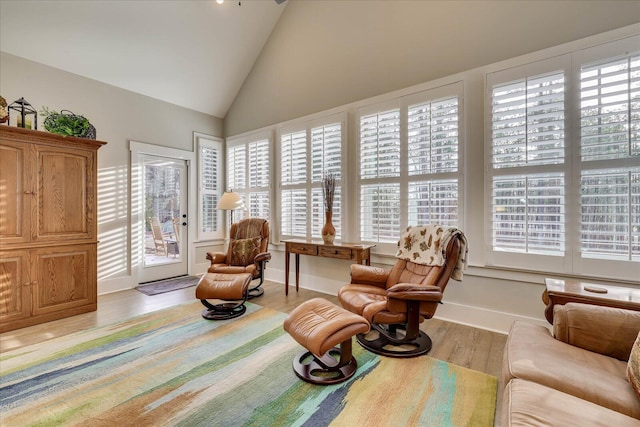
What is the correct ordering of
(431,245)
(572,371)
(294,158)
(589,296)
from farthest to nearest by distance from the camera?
1. (294,158)
2. (431,245)
3. (589,296)
4. (572,371)

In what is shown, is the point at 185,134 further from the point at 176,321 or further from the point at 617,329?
the point at 617,329

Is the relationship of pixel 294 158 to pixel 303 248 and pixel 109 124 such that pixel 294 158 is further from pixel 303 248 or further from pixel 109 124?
pixel 109 124

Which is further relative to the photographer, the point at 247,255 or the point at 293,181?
the point at 293,181

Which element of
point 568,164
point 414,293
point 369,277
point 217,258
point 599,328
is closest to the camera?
point 599,328

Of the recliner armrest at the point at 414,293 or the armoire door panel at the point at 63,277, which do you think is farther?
the armoire door panel at the point at 63,277

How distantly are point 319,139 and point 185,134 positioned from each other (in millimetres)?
2589

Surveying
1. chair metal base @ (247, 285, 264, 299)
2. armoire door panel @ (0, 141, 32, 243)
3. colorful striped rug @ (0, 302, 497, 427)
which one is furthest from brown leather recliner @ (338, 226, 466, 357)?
armoire door panel @ (0, 141, 32, 243)

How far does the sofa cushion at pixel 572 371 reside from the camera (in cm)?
113

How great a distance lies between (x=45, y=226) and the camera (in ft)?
9.79

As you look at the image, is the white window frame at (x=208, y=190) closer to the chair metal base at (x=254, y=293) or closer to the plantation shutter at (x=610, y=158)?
the chair metal base at (x=254, y=293)

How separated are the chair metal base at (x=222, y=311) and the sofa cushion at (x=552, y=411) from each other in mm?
2636

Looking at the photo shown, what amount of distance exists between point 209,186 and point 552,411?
17.5 ft

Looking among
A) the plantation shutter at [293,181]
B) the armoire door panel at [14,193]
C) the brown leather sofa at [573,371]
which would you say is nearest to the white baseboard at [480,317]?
the brown leather sofa at [573,371]

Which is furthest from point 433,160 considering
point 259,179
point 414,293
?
point 259,179
